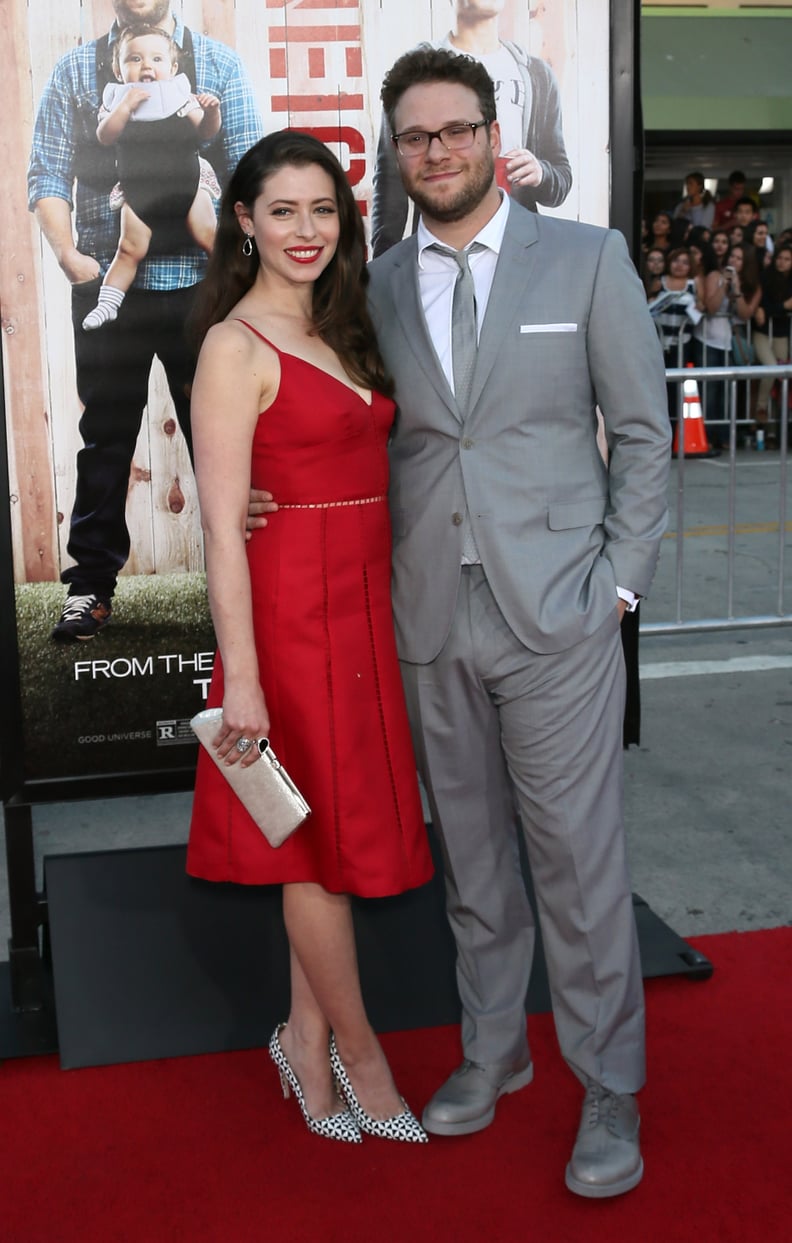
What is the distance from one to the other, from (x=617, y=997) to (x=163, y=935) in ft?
4.08

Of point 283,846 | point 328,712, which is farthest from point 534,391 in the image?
point 283,846

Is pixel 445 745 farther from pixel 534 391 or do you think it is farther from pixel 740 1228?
pixel 740 1228

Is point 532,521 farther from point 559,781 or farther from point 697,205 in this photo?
point 697,205

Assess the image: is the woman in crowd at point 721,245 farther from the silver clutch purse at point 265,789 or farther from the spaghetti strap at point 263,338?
the silver clutch purse at point 265,789

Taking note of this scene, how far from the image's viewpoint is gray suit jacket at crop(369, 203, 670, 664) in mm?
2730

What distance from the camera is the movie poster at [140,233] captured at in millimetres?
3299

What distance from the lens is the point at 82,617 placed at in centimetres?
352

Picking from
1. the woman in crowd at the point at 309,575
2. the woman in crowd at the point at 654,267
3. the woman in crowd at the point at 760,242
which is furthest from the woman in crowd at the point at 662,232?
the woman in crowd at the point at 309,575

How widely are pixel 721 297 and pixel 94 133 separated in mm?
11273

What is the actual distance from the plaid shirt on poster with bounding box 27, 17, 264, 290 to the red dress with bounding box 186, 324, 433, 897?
2.87 ft

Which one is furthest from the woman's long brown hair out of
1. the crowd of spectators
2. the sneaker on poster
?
the crowd of spectators

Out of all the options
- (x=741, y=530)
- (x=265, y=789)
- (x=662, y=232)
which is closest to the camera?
(x=265, y=789)

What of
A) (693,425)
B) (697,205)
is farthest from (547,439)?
(697,205)

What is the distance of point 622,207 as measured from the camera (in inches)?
142
